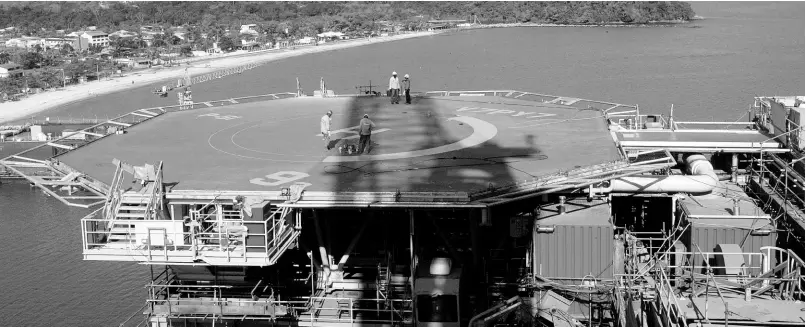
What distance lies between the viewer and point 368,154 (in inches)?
1209

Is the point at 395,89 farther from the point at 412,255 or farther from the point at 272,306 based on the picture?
the point at 412,255

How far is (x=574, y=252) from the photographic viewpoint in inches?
982

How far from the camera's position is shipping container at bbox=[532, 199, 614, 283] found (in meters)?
24.7

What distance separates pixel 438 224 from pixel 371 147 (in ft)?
20.1

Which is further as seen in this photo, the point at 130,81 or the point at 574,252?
the point at 130,81

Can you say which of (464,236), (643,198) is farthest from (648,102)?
(464,236)

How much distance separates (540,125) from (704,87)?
63.1 m

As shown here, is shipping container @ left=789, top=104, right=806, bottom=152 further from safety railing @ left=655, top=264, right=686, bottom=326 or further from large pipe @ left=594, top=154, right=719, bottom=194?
safety railing @ left=655, top=264, right=686, bottom=326

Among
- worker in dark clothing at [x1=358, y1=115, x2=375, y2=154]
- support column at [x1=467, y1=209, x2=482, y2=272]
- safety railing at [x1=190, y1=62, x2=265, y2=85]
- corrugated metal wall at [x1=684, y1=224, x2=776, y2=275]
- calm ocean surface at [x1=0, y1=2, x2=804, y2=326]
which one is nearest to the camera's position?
support column at [x1=467, y1=209, x2=482, y2=272]

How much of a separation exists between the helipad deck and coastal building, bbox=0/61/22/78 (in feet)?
379

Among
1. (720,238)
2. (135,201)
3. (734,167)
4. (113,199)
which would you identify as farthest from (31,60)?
(720,238)

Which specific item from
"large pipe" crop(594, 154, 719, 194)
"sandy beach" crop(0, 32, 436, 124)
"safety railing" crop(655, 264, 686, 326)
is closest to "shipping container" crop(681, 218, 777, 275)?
"large pipe" crop(594, 154, 719, 194)

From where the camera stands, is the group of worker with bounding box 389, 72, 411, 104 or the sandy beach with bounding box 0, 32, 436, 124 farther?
the sandy beach with bounding box 0, 32, 436, 124

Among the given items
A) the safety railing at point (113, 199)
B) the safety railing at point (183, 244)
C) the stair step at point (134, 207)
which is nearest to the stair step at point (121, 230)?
the safety railing at point (183, 244)
